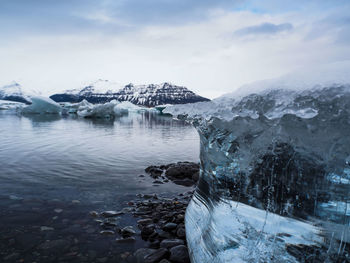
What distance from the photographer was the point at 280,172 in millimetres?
2055

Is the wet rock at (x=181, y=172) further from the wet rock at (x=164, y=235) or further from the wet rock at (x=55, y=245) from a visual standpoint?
the wet rock at (x=55, y=245)

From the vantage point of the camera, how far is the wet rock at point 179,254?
9.16 ft

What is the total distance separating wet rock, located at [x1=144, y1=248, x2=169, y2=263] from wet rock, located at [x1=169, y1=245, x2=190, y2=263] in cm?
9

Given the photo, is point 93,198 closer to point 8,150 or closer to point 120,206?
point 120,206

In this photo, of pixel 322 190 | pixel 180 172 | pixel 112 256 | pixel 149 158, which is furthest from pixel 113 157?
pixel 322 190

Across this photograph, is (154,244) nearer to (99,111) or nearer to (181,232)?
(181,232)

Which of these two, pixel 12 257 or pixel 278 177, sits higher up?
pixel 278 177

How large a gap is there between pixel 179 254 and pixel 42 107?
44536mm

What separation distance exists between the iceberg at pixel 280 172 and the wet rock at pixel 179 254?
0.67ft

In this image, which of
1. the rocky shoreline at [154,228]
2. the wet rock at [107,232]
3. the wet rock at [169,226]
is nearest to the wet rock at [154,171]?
the rocky shoreline at [154,228]

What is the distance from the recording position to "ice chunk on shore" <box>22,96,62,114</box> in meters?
38.7

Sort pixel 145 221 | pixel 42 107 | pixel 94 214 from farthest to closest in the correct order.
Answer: pixel 42 107 → pixel 94 214 → pixel 145 221

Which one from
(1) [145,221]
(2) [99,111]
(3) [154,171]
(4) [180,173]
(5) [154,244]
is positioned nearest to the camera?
(5) [154,244]

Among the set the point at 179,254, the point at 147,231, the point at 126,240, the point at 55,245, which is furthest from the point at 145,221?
the point at 55,245
